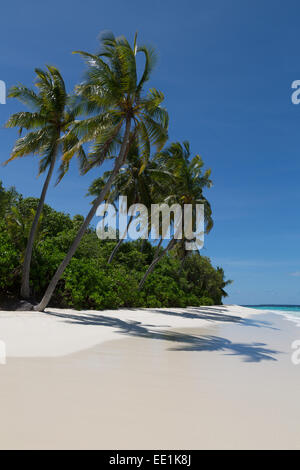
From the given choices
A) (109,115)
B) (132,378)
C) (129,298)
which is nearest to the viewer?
(132,378)

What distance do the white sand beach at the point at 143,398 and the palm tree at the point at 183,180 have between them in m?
16.3

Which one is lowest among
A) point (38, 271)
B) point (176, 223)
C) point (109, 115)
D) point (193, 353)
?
point (193, 353)

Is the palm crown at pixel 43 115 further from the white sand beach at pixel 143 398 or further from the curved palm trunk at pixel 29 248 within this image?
the white sand beach at pixel 143 398

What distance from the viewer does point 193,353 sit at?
6.07 meters

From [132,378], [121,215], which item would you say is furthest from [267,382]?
[121,215]

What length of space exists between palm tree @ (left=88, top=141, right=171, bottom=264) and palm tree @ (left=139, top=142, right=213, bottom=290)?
2.33ft

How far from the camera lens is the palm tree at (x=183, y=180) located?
21.8 metres

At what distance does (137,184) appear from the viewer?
71.1 feet

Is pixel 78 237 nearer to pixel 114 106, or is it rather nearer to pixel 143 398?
pixel 114 106

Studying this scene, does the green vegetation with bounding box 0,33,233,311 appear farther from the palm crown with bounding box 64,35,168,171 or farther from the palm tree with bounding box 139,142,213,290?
the palm tree with bounding box 139,142,213,290
